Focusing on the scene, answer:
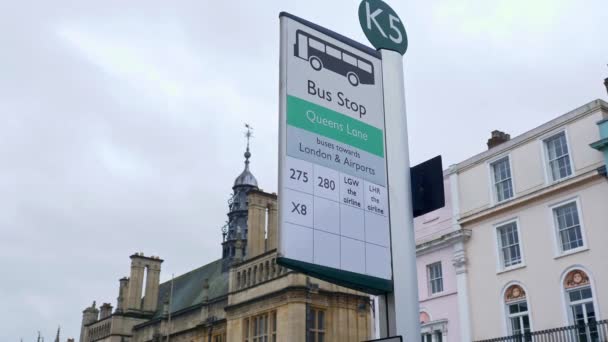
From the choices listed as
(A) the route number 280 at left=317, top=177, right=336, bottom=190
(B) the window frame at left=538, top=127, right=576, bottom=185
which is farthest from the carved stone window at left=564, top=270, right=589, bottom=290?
(A) the route number 280 at left=317, top=177, right=336, bottom=190

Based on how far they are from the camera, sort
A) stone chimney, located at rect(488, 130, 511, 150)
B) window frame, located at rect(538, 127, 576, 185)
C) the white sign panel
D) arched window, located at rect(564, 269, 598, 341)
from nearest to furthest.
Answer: the white sign panel
arched window, located at rect(564, 269, 598, 341)
window frame, located at rect(538, 127, 576, 185)
stone chimney, located at rect(488, 130, 511, 150)

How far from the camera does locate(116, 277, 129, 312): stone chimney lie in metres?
54.2

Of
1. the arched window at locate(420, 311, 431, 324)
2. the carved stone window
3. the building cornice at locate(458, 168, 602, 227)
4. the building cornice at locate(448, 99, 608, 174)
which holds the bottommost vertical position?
the arched window at locate(420, 311, 431, 324)

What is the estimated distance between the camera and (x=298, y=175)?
24.1ft

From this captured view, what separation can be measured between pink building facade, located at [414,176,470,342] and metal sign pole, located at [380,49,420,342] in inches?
657

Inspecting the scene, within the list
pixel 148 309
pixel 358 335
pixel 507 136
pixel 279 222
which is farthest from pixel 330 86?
Result: pixel 148 309

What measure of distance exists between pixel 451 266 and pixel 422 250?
1.36 m

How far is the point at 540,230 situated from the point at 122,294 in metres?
40.4

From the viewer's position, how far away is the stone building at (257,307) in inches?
1283

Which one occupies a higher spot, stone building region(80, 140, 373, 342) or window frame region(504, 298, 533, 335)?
stone building region(80, 140, 373, 342)

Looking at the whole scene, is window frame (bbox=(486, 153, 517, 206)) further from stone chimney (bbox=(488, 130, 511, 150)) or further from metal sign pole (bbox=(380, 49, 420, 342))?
metal sign pole (bbox=(380, 49, 420, 342))

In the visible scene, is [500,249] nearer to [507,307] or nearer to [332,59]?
[507,307]

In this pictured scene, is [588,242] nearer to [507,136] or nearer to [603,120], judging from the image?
[603,120]

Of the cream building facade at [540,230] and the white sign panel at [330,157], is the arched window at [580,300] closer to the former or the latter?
the cream building facade at [540,230]
